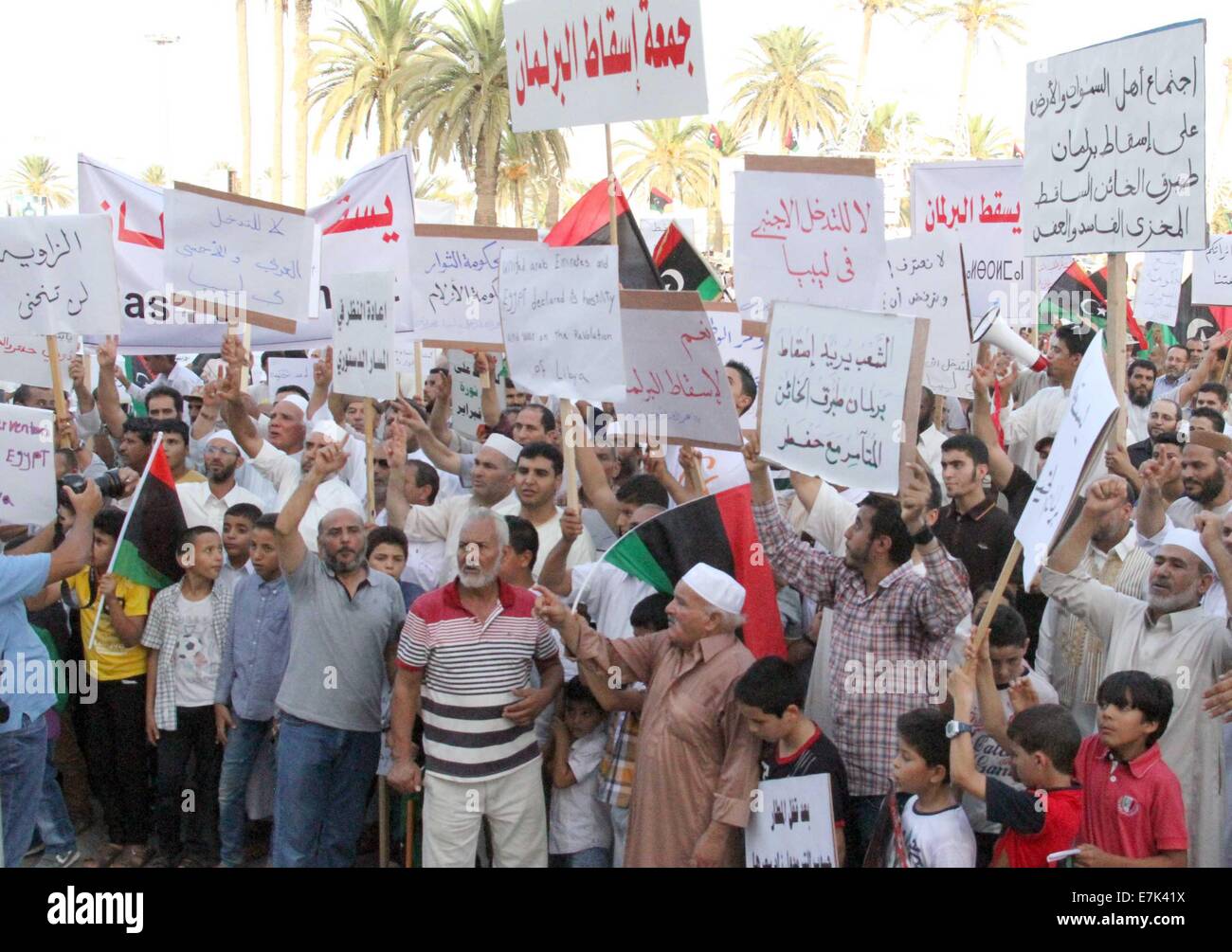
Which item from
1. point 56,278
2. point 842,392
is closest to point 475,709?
point 842,392

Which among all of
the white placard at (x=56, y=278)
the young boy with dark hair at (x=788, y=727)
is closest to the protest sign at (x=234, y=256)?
the white placard at (x=56, y=278)

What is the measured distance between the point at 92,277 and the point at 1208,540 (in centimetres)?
523

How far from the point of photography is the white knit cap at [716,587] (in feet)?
14.3

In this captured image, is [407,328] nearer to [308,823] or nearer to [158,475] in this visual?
[158,475]

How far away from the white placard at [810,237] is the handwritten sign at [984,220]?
77.7 inches

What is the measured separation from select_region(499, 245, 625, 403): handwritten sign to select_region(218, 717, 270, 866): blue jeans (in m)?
1.88

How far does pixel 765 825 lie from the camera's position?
13.7 feet

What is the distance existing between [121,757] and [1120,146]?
16.2ft

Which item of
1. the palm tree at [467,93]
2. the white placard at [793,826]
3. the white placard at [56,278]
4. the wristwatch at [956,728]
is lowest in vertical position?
the white placard at [793,826]

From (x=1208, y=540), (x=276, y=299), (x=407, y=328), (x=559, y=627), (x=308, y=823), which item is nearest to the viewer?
(x=1208, y=540)

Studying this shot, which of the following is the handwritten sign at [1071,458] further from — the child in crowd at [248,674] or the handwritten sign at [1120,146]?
the child in crowd at [248,674]

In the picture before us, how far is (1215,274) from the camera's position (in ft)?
31.2

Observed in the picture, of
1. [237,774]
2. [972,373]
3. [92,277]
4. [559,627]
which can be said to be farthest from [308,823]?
[972,373]

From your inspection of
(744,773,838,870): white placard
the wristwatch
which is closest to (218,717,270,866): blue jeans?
(744,773,838,870): white placard
